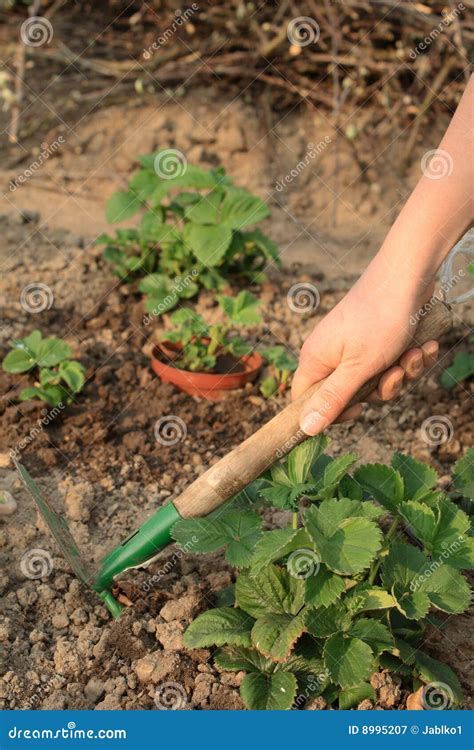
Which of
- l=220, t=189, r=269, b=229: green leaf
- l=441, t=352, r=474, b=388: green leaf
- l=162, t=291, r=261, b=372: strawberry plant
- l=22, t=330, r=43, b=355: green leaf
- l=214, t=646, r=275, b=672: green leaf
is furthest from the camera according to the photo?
l=220, t=189, r=269, b=229: green leaf

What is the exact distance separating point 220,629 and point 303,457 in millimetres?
500

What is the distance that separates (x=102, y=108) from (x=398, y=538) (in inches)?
169

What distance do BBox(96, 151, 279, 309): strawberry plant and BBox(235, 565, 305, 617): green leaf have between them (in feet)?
6.12

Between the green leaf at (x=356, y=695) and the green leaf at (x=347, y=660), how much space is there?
0.05 meters

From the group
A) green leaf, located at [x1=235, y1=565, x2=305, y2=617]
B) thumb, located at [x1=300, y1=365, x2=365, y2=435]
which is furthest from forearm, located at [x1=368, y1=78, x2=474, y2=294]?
green leaf, located at [x1=235, y1=565, x2=305, y2=617]

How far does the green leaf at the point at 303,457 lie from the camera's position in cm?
257

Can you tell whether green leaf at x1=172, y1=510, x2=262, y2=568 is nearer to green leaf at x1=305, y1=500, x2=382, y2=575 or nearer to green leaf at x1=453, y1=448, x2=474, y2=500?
green leaf at x1=305, y1=500, x2=382, y2=575

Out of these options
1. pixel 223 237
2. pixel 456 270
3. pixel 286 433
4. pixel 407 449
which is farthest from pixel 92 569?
pixel 456 270

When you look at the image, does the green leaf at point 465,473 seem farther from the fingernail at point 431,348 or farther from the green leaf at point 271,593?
the green leaf at point 271,593

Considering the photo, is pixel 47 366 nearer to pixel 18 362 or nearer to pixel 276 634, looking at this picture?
pixel 18 362

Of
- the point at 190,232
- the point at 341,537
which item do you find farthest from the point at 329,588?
the point at 190,232

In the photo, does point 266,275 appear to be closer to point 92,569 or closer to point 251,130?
point 251,130

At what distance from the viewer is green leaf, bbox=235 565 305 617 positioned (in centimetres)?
250

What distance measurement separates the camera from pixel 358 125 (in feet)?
20.2
